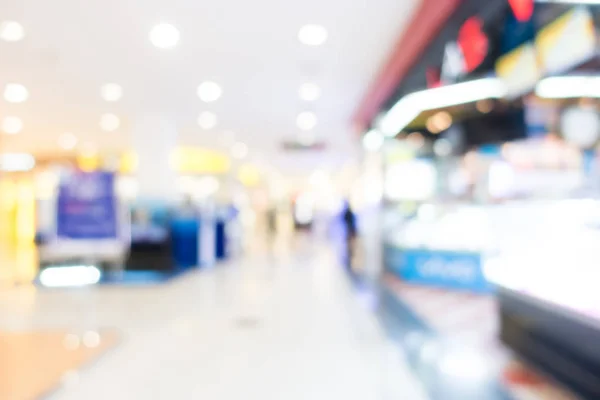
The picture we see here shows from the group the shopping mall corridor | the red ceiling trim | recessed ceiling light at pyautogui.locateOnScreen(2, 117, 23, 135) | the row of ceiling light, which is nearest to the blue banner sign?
the shopping mall corridor

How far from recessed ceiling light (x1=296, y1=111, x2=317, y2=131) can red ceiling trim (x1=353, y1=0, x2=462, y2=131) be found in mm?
1906

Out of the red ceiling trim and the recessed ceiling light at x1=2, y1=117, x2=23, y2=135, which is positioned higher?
the recessed ceiling light at x1=2, y1=117, x2=23, y2=135

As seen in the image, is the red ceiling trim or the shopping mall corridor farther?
the red ceiling trim

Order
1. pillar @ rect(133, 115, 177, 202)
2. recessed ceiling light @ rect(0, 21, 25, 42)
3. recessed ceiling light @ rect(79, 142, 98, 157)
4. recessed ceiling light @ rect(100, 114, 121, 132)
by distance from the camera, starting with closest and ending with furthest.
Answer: recessed ceiling light @ rect(0, 21, 25, 42)
pillar @ rect(133, 115, 177, 202)
recessed ceiling light @ rect(100, 114, 121, 132)
recessed ceiling light @ rect(79, 142, 98, 157)

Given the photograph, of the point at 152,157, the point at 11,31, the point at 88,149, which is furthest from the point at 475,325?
the point at 88,149

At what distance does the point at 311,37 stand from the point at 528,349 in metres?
3.48

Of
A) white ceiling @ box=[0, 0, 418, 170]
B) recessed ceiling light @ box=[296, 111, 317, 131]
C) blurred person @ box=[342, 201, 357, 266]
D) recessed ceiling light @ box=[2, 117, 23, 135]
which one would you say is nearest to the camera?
white ceiling @ box=[0, 0, 418, 170]

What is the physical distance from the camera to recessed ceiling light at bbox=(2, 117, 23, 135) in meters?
10.0

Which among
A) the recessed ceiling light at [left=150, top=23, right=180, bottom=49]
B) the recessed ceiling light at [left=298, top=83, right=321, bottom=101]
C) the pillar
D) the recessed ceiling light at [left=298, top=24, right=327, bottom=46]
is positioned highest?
the recessed ceiling light at [left=298, top=83, right=321, bottom=101]

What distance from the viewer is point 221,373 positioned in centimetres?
374

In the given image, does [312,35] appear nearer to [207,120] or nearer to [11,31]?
[11,31]

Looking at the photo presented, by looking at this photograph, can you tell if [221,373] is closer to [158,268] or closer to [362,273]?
[158,268]

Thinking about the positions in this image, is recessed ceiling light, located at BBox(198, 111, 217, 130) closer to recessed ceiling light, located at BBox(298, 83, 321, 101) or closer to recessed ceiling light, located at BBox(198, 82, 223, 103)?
recessed ceiling light, located at BBox(198, 82, 223, 103)

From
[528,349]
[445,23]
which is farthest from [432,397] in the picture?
[445,23]
